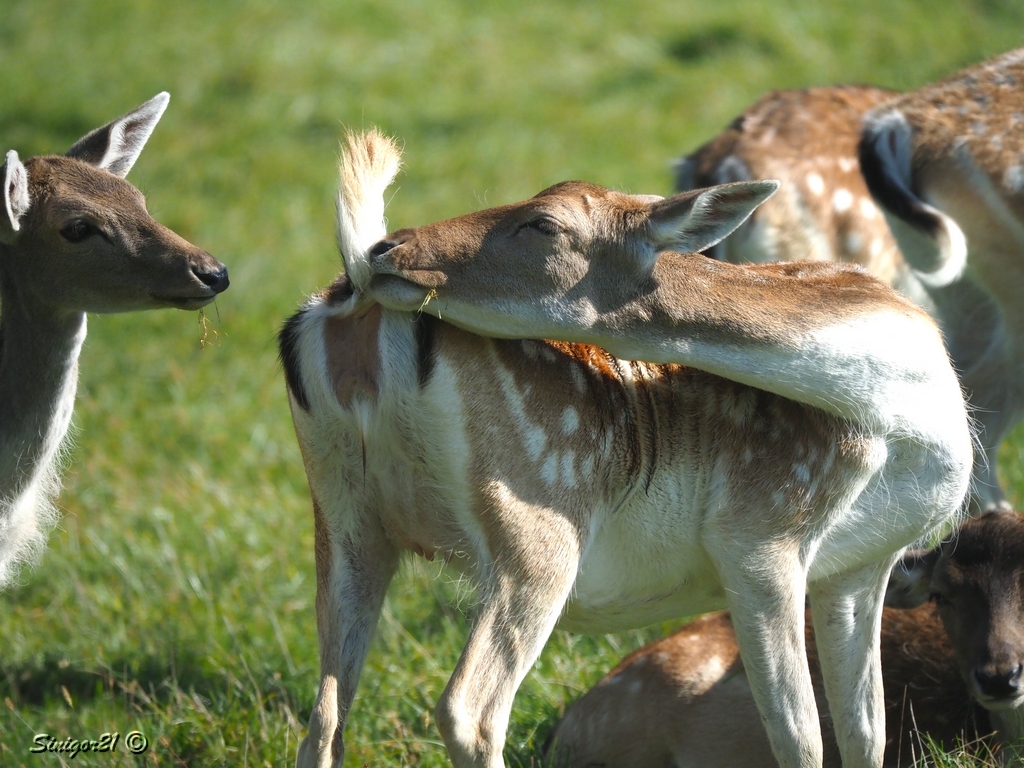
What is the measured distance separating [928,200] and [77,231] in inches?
133

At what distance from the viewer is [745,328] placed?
3.27 metres

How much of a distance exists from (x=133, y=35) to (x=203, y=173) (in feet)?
8.25

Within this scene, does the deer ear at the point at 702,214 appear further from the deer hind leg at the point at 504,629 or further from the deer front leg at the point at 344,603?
the deer front leg at the point at 344,603

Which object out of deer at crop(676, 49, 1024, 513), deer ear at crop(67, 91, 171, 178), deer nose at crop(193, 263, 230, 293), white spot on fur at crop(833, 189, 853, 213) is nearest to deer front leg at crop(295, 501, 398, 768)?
deer nose at crop(193, 263, 230, 293)

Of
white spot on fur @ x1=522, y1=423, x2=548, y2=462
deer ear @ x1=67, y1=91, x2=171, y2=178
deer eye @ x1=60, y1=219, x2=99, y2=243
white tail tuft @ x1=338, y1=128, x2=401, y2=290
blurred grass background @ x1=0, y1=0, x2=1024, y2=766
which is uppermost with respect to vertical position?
white tail tuft @ x1=338, y1=128, x2=401, y2=290

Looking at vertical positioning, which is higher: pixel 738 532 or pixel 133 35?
pixel 738 532

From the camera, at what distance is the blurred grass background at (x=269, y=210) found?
4684mm

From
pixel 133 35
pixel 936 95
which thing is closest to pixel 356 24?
pixel 133 35

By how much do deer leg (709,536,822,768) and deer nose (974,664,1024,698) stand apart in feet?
2.21

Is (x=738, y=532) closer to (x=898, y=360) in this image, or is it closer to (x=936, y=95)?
(x=898, y=360)

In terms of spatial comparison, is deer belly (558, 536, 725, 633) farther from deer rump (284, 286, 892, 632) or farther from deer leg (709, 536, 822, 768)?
deer leg (709, 536, 822, 768)

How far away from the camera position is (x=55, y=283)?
3895 mm

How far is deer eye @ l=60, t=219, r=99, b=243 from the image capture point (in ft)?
12.7

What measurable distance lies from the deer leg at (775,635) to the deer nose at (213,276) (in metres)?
1.70
